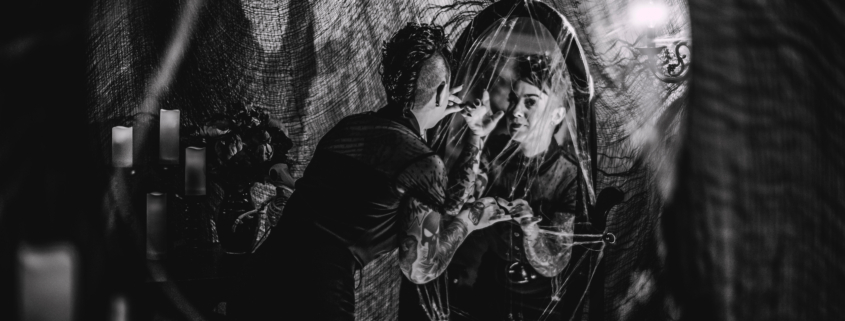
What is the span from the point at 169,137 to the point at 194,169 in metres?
0.10

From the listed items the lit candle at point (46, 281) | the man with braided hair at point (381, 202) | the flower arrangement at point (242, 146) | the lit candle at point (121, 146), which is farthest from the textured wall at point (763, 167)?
the lit candle at point (121, 146)

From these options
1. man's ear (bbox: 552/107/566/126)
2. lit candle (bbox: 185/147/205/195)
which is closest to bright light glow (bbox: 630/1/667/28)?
man's ear (bbox: 552/107/566/126)

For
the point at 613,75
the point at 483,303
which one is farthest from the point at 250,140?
the point at 613,75

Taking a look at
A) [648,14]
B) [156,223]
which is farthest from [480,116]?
[156,223]

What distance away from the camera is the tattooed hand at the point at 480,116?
179 centimetres

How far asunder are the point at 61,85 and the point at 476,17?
104 centimetres

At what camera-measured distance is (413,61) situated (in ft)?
5.88

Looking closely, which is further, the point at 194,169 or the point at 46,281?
the point at 194,169

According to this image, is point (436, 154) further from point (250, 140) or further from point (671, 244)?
point (671, 244)

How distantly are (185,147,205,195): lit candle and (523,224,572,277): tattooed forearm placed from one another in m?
0.86

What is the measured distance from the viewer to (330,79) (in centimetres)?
181

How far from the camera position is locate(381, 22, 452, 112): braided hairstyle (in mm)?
1768

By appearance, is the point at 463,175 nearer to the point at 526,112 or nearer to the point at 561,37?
the point at 526,112

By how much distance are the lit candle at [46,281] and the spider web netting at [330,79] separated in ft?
0.97
